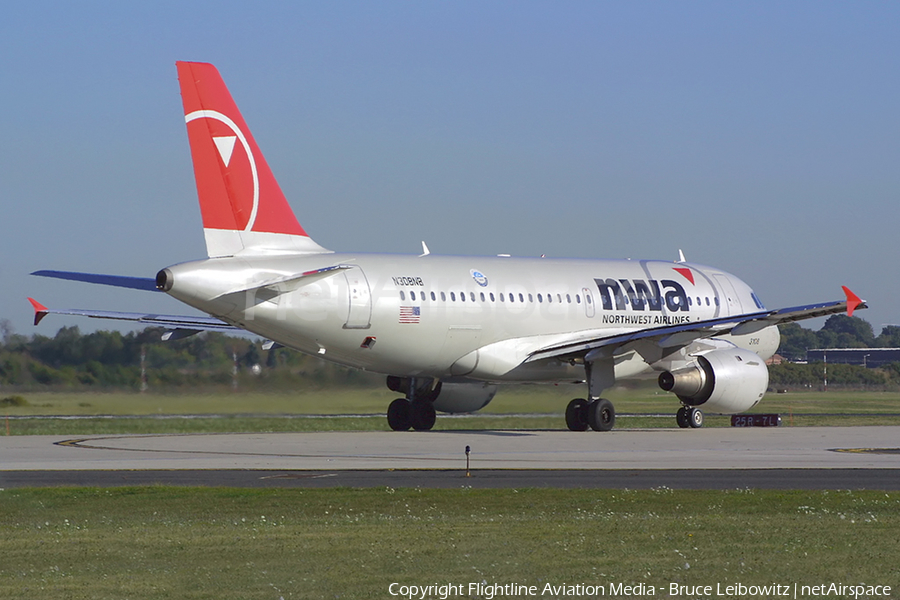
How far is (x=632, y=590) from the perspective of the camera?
983 centimetres

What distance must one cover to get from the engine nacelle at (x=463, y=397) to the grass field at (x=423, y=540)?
19097 millimetres

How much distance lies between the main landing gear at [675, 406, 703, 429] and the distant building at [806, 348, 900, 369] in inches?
3201

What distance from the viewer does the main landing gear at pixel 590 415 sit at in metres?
36.0

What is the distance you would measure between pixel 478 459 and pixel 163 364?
624 inches

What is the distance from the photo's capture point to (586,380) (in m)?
37.5

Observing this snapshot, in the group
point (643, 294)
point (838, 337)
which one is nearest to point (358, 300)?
point (643, 294)

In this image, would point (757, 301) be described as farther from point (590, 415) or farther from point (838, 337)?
point (838, 337)

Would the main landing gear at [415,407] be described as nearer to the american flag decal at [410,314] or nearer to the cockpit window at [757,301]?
the american flag decal at [410,314]

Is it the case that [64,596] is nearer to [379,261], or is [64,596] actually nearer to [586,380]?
[379,261]

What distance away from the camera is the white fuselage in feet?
100

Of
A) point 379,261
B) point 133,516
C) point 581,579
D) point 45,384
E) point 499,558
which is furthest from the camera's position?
point 45,384

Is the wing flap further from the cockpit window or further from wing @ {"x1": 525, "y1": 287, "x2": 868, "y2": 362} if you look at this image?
the cockpit window

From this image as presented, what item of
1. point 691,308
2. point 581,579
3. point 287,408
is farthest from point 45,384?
point 581,579

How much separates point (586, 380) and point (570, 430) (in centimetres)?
158
